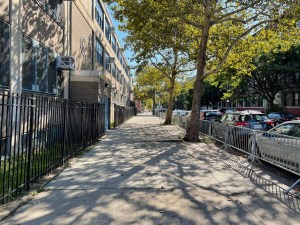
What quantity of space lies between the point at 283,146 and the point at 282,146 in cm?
6

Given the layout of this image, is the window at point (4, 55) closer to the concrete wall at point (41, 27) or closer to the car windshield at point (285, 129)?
the concrete wall at point (41, 27)

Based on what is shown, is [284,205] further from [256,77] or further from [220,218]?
[256,77]

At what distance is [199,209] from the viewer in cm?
496

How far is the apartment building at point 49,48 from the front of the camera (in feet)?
29.3

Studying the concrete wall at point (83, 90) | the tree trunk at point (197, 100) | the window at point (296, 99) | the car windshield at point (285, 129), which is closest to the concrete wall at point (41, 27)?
the concrete wall at point (83, 90)

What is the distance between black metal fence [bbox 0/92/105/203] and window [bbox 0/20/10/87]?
64 cm

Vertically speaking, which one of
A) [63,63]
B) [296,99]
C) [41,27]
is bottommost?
[296,99]

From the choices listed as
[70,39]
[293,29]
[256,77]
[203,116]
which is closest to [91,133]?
[70,39]

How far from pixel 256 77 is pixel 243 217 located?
1416 inches

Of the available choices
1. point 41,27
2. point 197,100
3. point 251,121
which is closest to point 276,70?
point 251,121

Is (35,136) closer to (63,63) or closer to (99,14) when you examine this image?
(63,63)

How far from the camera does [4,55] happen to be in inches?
340

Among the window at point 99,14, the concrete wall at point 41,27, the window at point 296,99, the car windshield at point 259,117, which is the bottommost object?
the car windshield at point 259,117

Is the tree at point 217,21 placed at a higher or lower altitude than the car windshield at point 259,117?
higher
